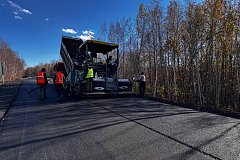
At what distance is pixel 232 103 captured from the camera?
35.8 ft

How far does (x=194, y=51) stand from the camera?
41.1ft

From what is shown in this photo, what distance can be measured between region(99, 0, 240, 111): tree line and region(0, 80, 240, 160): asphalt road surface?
626 centimetres

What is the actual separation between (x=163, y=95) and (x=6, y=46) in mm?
44816

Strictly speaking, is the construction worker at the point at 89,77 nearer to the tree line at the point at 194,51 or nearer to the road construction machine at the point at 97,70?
the road construction machine at the point at 97,70

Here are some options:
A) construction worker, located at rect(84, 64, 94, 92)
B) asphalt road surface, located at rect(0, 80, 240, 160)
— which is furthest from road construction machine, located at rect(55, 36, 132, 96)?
asphalt road surface, located at rect(0, 80, 240, 160)

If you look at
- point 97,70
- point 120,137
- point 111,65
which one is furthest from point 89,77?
point 120,137

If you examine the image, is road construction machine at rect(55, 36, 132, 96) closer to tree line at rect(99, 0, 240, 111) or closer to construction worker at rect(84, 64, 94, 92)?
construction worker at rect(84, 64, 94, 92)

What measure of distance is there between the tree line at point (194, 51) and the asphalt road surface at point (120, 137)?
626 centimetres

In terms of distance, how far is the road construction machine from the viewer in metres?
9.69

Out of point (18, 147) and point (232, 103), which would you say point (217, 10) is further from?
point (18, 147)

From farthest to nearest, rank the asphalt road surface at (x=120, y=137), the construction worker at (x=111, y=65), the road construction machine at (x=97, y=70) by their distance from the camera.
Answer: the construction worker at (x=111, y=65), the road construction machine at (x=97, y=70), the asphalt road surface at (x=120, y=137)

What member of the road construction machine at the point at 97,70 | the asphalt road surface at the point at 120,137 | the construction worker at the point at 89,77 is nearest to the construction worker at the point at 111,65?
the road construction machine at the point at 97,70

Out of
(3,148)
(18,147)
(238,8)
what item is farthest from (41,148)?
(238,8)

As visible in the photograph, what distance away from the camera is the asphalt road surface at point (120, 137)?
3.28 m
